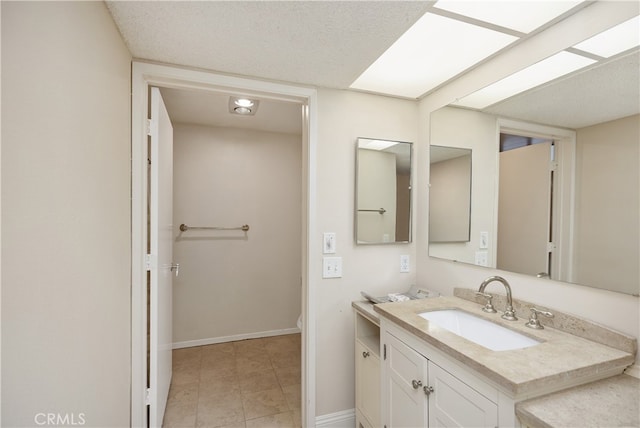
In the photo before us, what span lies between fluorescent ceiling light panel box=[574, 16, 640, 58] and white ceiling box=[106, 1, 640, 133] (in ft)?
0.18

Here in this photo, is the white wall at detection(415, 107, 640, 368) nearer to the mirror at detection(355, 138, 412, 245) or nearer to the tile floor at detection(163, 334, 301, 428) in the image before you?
the mirror at detection(355, 138, 412, 245)

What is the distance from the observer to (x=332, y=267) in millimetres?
1792

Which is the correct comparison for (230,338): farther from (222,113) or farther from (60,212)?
(60,212)

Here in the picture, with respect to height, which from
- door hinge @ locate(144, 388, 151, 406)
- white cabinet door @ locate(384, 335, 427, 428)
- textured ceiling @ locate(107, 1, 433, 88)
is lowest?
door hinge @ locate(144, 388, 151, 406)

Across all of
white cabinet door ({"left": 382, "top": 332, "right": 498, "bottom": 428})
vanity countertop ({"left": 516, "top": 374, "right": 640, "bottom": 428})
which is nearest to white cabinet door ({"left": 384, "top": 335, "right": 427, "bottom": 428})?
white cabinet door ({"left": 382, "top": 332, "right": 498, "bottom": 428})

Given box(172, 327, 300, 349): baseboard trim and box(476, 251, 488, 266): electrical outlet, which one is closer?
box(476, 251, 488, 266): electrical outlet

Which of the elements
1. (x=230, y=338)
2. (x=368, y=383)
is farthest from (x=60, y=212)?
(x=230, y=338)

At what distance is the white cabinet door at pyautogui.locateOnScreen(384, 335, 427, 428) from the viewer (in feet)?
3.78

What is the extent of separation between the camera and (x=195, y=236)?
2961mm

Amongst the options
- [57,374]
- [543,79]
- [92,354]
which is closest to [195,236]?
[92,354]

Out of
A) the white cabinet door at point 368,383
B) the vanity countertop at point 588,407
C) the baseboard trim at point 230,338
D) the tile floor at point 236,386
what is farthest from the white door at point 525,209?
the baseboard trim at point 230,338

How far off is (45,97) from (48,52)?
0.12 meters

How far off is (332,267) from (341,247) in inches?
5.7

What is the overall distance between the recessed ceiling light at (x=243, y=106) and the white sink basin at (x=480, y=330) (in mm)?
2061
